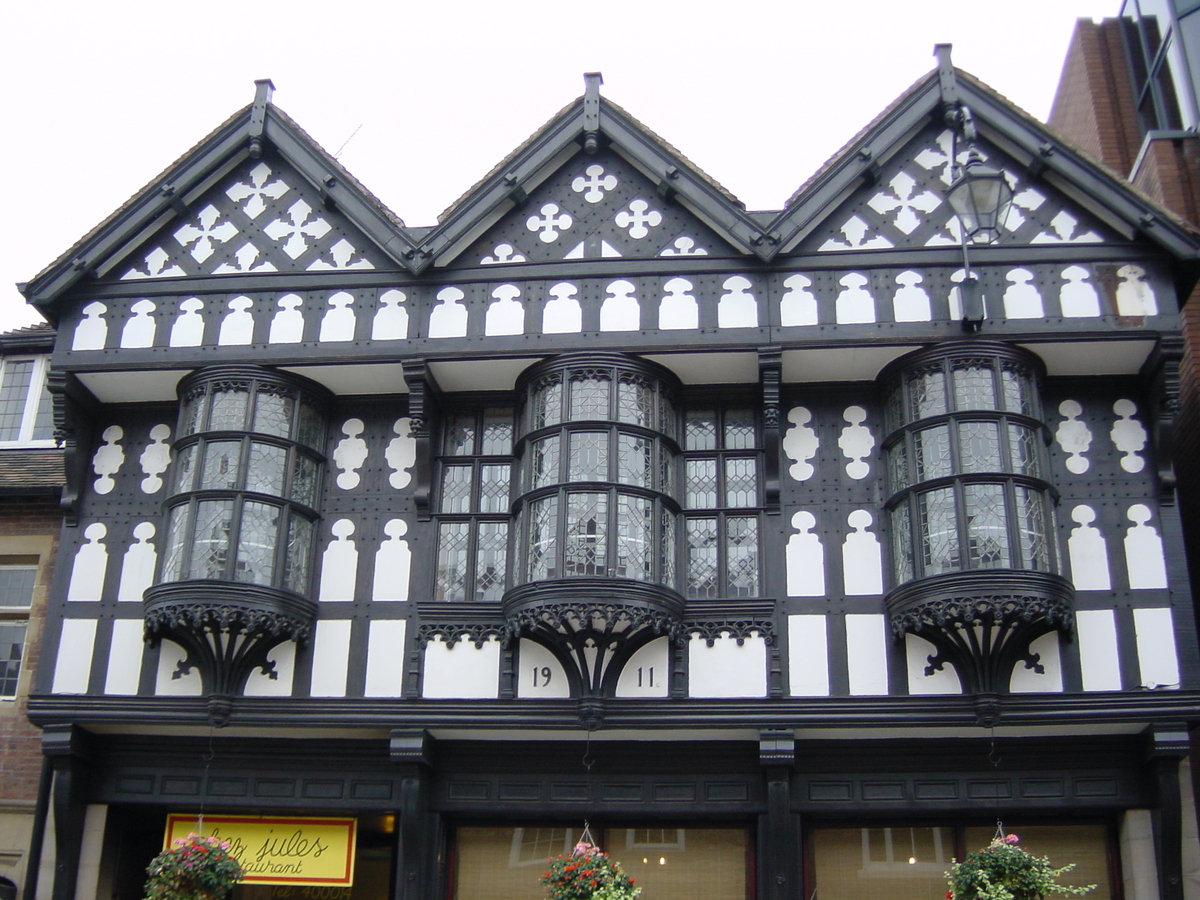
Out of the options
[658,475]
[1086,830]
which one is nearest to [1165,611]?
[1086,830]

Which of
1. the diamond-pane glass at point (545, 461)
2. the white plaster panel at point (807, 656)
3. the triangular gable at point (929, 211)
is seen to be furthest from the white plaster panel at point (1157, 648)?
the diamond-pane glass at point (545, 461)

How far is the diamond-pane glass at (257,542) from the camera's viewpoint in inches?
576

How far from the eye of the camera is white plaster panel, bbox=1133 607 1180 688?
13805 millimetres

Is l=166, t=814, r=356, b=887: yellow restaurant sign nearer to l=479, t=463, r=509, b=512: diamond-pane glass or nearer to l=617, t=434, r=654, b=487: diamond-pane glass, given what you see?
l=479, t=463, r=509, b=512: diamond-pane glass

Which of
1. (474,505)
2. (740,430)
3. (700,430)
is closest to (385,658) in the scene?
(474,505)

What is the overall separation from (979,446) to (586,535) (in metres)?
4.46

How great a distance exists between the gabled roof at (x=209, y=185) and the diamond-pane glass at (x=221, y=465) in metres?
2.93

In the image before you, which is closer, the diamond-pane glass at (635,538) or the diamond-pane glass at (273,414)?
the diamond-pane glass at (635,538)

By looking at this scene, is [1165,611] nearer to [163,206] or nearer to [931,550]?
[931,550]

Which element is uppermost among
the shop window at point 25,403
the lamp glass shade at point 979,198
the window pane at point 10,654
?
the lamp glass shade at point 979,198

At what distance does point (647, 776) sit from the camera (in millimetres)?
14516

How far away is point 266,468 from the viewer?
15.3 m

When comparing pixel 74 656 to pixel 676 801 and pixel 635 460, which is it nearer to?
pixel 635 460

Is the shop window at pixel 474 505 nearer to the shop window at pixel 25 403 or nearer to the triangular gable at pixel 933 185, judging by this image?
the triangular gable at pixel 933 185
